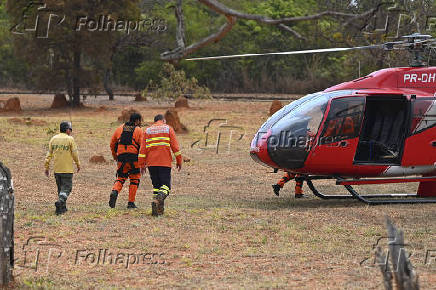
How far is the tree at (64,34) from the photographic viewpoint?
37562 mm

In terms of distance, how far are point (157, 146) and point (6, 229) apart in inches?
191

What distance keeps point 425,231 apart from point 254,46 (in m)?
48.6

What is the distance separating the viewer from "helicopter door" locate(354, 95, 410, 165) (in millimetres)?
14766

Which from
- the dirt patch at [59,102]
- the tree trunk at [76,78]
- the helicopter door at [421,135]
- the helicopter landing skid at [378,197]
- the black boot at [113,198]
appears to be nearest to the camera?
the black boot at [113,198]

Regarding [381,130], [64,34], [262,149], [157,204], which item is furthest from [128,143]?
[64,34]

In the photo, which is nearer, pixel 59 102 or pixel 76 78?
pixel 76 78

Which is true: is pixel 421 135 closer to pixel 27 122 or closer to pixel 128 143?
pixel 128 143

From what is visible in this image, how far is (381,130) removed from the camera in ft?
49.3

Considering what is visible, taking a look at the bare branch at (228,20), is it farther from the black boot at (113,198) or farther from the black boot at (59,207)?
the black boot at (59,207)

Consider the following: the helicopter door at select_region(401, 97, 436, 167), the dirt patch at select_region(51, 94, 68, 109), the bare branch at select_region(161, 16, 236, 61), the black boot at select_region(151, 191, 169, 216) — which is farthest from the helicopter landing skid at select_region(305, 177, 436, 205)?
the dirt patch at select_region(51, 94, 68, 109)

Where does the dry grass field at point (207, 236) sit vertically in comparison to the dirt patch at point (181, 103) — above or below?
below

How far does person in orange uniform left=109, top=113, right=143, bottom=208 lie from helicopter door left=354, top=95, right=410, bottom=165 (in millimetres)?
4305

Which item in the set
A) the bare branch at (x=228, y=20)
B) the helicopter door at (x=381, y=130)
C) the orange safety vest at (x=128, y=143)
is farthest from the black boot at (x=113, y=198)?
the bare branch at (x=228, y=20)

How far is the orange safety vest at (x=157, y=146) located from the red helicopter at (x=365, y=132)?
2.01 meters
